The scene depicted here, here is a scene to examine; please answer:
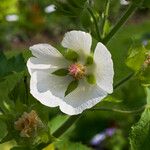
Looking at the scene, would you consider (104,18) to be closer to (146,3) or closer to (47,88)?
(146,3)

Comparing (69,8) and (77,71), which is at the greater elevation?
(69,8)

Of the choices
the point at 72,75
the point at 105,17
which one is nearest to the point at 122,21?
the point at 105,17

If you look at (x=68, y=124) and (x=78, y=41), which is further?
(x=68, y=124)

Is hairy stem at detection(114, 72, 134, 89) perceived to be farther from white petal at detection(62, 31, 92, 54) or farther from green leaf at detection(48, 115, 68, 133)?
green leaf at detection(48, 115, 68, 133)

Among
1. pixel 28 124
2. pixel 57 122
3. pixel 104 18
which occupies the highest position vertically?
pixel 104 18

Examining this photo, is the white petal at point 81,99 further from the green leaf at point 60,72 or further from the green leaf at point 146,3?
the green leaf at point 146,3

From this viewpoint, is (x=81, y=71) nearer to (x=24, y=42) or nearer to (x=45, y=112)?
(x=45, y=112)

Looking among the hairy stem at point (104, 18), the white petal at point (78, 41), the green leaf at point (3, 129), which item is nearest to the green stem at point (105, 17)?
the hairy stem at point (104, 18)
